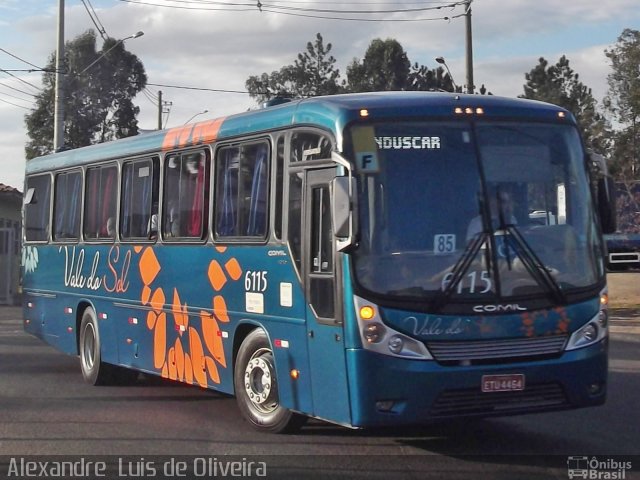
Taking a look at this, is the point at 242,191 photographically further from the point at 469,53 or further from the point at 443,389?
the point at 469,53

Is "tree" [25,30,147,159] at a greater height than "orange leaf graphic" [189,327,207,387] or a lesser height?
greater

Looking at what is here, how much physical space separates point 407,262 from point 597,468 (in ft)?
6.99

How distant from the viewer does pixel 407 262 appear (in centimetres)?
803

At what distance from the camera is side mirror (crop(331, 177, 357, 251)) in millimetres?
7754

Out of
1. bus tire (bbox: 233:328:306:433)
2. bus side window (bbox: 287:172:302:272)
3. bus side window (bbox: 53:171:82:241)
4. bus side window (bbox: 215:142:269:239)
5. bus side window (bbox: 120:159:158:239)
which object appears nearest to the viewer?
bus side window (bbox: 287:172:302:272)

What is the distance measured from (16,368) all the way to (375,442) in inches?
294

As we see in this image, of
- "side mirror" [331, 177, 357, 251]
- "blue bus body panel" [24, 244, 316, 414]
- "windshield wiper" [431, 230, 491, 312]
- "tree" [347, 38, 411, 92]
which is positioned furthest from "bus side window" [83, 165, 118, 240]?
"tree" [347, 38, 411, 92]

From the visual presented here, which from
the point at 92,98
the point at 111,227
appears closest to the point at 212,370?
the point at 111,227

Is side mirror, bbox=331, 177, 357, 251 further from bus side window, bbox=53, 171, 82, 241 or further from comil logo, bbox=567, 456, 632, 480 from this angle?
bus side window, bbox=53, 171, 82, 241

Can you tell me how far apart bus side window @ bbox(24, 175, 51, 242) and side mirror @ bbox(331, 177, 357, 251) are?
8.54 meters

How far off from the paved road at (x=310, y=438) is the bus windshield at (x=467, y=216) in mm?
1354

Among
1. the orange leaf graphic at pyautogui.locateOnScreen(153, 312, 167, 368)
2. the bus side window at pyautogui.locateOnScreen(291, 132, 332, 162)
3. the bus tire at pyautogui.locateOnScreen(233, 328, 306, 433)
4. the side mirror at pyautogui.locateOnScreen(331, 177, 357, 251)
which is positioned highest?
the bus side window at pyautogui.locateOnScreen(291, 132, 332, 162)

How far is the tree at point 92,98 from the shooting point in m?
49.6

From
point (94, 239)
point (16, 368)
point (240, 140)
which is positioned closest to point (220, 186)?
point (240, 140)
